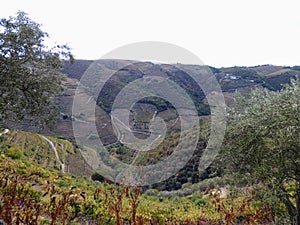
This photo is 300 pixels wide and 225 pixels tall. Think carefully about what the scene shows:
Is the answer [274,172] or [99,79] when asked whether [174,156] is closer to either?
[274,172]

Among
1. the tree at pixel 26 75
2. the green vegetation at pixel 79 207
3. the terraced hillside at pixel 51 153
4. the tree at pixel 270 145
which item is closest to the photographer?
the green vegetation at pixel 79 207

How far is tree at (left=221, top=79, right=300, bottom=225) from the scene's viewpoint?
22.2ft

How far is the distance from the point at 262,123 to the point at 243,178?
6.36 feet

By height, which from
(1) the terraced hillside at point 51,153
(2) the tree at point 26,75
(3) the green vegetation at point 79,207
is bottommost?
(1) the terraced hillside at point 51,153

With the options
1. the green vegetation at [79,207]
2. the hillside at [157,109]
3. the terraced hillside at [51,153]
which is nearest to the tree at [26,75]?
the green vegetation at [79,207]

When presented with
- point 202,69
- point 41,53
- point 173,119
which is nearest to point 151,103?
point 173,119

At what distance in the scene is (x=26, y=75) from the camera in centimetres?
856

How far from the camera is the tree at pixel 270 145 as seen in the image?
22.2ft

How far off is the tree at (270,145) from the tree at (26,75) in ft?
19.5

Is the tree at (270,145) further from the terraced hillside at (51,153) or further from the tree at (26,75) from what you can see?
the terraced hillside at (51,153)

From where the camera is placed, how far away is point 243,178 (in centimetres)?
840

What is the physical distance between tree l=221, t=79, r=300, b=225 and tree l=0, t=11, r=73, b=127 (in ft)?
19.5

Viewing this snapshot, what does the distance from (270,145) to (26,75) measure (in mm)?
7245

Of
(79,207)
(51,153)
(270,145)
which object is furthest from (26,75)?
Result: (51,153)
